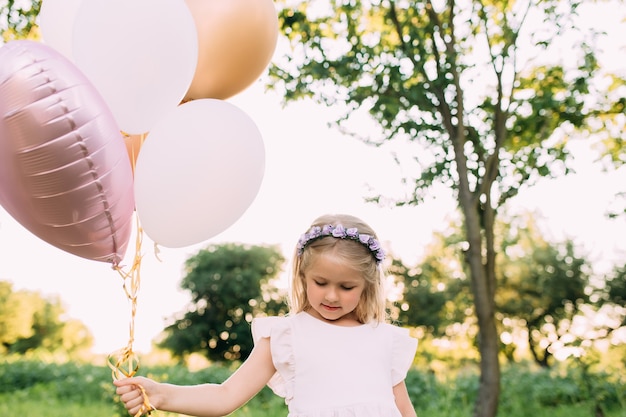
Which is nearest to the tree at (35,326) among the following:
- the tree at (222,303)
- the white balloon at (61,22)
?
the tree at (222,303)

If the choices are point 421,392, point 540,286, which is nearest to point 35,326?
point 540,286

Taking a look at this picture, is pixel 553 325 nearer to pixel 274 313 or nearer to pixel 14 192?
pixel 274 313

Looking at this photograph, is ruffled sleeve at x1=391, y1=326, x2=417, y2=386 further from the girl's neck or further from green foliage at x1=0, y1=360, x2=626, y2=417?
green foliage at x1=0, y1=360, x2=626, y2=417

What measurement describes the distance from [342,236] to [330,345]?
0.30 m

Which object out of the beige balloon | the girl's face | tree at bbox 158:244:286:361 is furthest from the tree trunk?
tree at bbox 158:244:286:361

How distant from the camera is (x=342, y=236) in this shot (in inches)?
70.3

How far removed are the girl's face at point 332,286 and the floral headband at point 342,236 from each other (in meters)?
0.08

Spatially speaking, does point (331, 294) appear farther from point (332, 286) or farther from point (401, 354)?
point (401, 354)

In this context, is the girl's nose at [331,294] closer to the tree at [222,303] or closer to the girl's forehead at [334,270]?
the girl's forehead at [334,270]

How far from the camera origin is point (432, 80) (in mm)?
4566

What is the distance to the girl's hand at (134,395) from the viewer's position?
4.85 ft

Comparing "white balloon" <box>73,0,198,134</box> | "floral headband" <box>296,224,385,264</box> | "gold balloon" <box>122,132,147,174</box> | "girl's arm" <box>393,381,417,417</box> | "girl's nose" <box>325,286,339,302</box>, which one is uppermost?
"white balloon" <box>73,0,198,134</box>

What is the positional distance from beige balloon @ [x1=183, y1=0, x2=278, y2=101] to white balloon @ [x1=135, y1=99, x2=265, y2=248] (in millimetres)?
232

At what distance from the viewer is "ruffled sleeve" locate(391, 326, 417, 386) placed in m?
1.88
